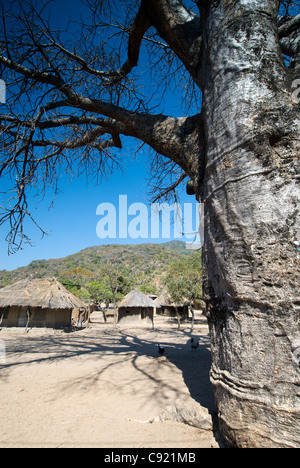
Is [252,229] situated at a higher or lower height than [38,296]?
higher

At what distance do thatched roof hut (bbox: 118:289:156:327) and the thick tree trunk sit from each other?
1812cm

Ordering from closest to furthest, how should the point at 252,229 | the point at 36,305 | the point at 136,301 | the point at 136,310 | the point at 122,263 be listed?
the point at 252,229, the point at 36,305, the point at 136,301, the point at 136,310, the point at 122,263

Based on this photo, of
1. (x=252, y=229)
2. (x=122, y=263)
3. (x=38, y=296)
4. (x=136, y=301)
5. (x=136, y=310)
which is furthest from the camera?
(x=122, y=263)

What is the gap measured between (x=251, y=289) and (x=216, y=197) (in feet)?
2.46

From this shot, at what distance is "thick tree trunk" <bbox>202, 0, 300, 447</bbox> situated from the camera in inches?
58.1

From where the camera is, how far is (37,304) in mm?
14695

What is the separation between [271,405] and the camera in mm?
1436

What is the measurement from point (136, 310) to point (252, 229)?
778 inches

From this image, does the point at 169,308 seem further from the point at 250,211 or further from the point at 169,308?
the point at 250,211

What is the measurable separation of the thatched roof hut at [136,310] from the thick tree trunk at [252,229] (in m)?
18.1

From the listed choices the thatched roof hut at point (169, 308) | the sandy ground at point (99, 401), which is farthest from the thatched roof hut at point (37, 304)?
the thatched roof hut at point (169, 308)

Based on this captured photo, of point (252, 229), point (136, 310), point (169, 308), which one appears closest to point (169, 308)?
point (169, 308)

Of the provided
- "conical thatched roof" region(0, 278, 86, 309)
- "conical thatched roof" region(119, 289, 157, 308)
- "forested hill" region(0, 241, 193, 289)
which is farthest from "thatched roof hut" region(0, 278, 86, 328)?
"forested hill" region(0, 241, 193, 289)
